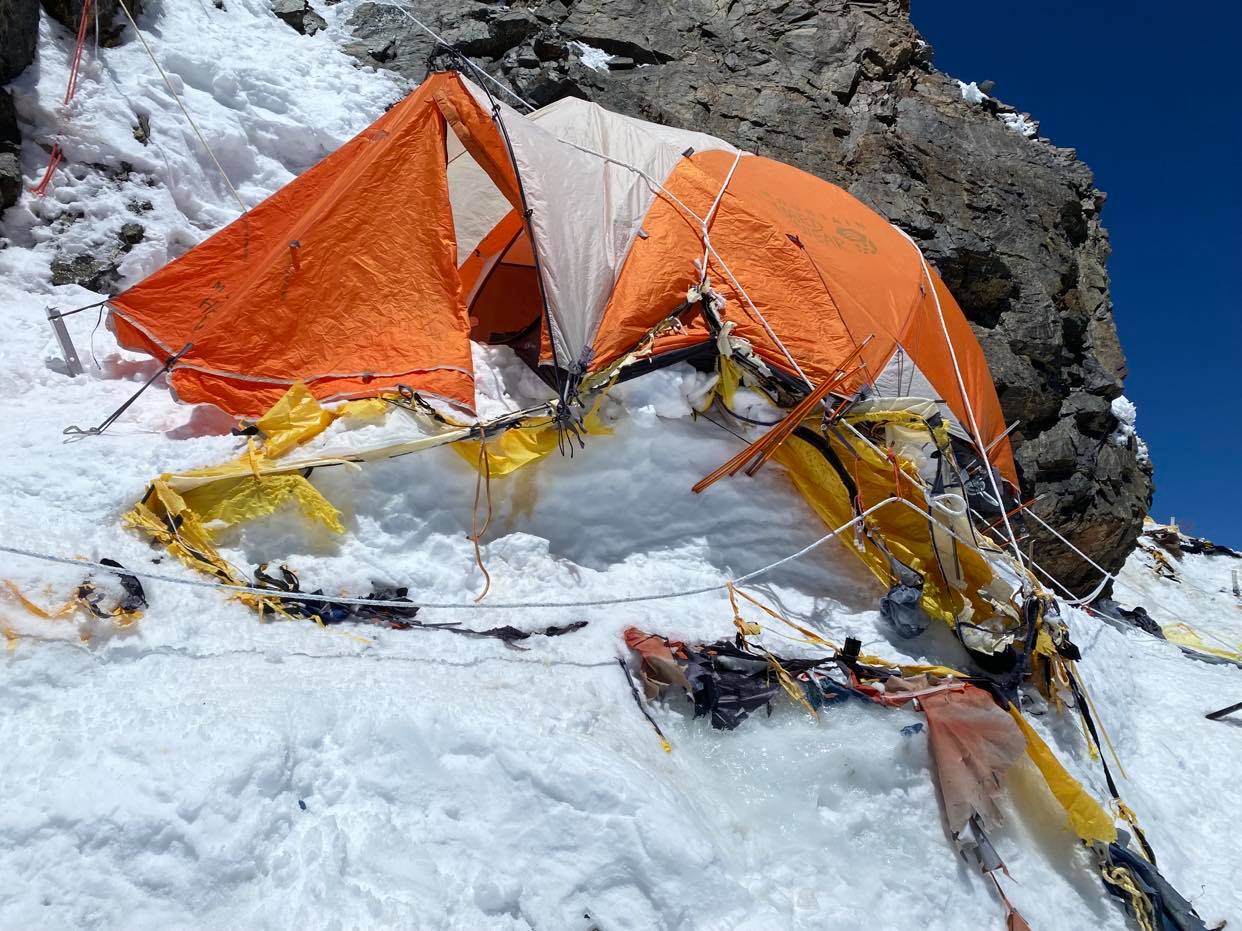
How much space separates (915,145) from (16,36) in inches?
423

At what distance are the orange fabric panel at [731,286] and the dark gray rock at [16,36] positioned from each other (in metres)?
6.04

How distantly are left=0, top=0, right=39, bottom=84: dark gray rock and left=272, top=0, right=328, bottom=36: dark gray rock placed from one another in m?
3.83

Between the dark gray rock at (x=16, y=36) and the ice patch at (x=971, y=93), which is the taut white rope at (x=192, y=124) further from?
the ice patch at (x=971, y=93)

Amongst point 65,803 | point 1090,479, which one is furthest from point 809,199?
point 65,803

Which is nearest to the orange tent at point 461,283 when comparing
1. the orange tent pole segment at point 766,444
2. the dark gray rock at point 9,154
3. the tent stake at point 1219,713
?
the orange tent pole segment at point 766,444

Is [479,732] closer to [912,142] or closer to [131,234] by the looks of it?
[131,234]

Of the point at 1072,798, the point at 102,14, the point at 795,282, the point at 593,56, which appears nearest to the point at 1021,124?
the point at 593,56

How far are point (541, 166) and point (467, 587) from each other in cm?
316

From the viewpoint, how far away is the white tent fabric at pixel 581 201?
5680 mm

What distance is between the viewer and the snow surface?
2.75m

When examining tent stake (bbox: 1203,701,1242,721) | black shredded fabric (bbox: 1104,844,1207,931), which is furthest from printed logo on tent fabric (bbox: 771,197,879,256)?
black shredded fabric (bbox: 1104,844,1207,931)

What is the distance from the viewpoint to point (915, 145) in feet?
38.5

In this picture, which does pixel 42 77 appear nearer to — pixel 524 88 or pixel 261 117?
pixel 261 117

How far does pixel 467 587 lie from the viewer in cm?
477
